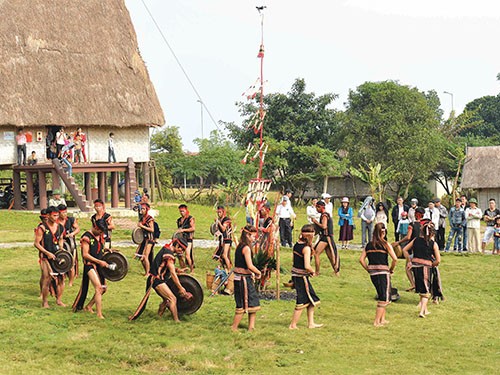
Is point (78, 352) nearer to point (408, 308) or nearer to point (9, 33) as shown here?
point (408, 308)

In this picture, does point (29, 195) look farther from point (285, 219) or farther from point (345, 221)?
point (345, 221)

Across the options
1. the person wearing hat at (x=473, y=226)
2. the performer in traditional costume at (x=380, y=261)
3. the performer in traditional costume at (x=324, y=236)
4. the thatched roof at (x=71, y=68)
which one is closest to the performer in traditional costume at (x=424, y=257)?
the performer in traditional costume at (x=380, y=261)

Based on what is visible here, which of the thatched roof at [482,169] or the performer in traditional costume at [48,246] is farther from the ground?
the thatched roof at [482,169]

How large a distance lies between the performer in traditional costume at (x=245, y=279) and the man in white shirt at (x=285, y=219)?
9.37 metres

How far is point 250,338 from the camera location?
41.7 ft

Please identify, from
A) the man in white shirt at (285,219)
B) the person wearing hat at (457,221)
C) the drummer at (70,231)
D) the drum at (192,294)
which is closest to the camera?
the drum at (192,294)

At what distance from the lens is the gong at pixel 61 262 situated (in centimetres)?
1466

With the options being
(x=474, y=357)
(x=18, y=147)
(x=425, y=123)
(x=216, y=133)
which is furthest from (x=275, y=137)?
(x=474, y=357)

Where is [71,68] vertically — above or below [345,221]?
above

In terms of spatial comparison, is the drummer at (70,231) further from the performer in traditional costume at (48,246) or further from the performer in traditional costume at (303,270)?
the performer in traditional costume at (303,270)

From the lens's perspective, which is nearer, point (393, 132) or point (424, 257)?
point (424, 257)

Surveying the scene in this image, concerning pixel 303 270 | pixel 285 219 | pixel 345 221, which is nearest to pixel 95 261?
pixel 303 270

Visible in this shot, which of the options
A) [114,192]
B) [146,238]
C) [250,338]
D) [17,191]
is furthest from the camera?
[114,192]

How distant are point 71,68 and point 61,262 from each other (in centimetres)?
2057
